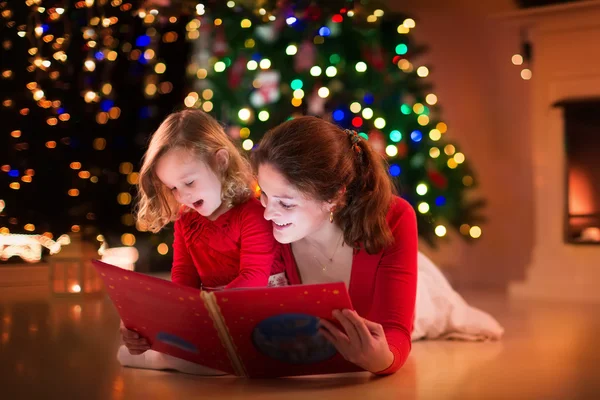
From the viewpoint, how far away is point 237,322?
1524 mm

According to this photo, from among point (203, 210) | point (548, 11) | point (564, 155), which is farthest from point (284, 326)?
point (548, 11)

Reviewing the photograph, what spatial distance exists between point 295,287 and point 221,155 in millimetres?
616

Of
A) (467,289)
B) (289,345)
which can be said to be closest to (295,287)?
(289,345)

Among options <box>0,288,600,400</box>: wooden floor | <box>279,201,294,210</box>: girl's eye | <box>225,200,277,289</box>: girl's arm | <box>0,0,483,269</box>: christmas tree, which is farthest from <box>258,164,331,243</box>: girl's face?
<box>0,0,483,269</box>: christmas tree

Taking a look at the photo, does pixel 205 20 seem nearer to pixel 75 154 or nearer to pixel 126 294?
pixel 75 154

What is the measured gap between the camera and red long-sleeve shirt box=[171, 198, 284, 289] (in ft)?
6.02

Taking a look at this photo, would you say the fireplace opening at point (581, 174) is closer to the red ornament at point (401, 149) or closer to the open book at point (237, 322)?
the red ornament at point (401, 149)

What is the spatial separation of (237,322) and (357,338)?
0.23 m

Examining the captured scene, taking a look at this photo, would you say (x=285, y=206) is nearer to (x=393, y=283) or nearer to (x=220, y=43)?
(x=393, y=283)

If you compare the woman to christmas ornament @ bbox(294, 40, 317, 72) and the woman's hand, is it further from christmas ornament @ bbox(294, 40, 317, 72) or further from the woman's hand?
christmas ornament @ bbox(294, 40, 317, 72)

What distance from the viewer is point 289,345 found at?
5.20 feet

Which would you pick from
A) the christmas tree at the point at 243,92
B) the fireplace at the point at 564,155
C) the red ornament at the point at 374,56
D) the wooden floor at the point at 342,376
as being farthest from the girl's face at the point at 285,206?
the fireplace at the point at 564,155

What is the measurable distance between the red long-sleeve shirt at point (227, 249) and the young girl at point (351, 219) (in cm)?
9

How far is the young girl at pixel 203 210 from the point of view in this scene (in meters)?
1.86
